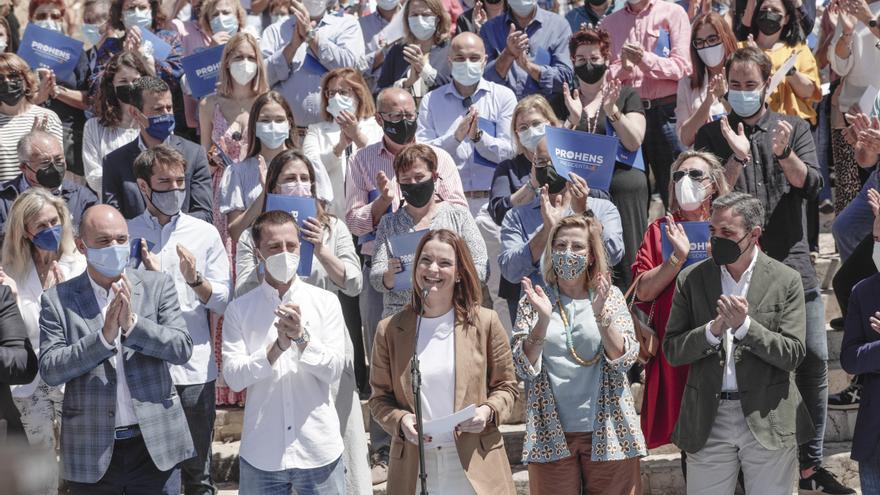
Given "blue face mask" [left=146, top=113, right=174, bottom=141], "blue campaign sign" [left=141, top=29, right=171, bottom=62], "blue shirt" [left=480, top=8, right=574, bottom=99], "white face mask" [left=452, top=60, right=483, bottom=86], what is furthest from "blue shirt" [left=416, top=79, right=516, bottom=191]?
"blue campaign sign" [left=141, top=29, right=171, bottom=62]

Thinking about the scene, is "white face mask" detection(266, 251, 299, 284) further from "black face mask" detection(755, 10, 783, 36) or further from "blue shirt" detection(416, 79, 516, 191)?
"black face mask" detection(755, 10, 783, 36)

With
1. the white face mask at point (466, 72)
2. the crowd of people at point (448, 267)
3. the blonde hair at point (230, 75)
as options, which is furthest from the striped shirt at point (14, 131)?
the white face mask at point (466, 72)

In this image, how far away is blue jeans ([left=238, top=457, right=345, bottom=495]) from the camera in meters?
7.07

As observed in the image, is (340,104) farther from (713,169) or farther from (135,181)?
(713,169)

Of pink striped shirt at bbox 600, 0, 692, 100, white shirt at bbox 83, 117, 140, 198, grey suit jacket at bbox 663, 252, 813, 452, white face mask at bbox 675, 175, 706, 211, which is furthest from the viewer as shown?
pink striped shirt at bbox 600, 0, 692, 100

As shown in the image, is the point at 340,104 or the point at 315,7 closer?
the point at 340,104

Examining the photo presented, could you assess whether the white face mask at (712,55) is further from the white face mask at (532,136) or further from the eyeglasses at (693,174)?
the eyeglasses at (693,174)

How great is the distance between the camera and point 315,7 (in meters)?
12.0

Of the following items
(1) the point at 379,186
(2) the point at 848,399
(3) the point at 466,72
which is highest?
(3) the point at 466,72

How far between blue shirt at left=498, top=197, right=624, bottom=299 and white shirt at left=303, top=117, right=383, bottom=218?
66.6 inches

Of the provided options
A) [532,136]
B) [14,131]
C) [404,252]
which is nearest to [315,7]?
[14,131]

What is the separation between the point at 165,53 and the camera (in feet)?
37.4

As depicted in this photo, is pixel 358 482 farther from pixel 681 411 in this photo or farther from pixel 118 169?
pixel 118 169

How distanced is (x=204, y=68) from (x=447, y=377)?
15.1ft
